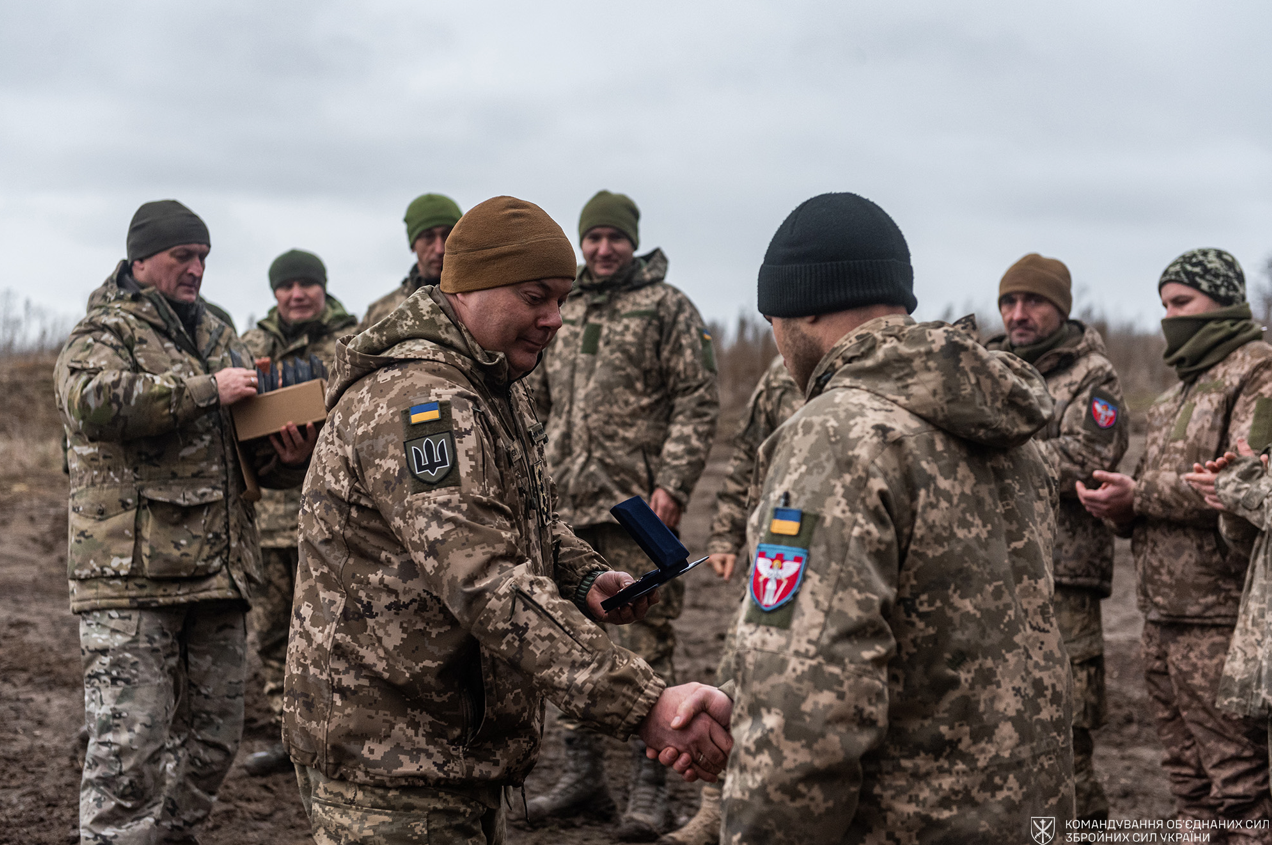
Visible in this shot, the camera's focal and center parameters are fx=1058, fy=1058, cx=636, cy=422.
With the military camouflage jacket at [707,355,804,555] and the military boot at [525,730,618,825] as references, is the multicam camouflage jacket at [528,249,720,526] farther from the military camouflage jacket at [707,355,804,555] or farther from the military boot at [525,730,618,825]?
the military boot at [525,730,618,825]

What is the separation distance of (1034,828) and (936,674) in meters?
0.38

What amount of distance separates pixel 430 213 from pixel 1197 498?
13.2 ft

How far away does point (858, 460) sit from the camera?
6.30 feet

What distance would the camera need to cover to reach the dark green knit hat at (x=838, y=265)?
7.32 ft

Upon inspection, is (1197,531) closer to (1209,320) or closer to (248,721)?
(1209,320)

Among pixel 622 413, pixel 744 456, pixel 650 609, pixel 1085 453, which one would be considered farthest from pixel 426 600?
pixel 1085 453

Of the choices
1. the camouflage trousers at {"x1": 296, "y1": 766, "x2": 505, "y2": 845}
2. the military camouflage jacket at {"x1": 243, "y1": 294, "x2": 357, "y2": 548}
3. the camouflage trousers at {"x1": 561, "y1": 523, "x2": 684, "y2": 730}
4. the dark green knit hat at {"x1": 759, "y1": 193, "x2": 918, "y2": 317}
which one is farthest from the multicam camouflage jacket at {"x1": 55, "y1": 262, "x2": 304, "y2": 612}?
the dark green knit hat at {"x1": 759, "y1": 193, "x2": 918, "y2": 317}

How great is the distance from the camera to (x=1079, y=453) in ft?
16.1

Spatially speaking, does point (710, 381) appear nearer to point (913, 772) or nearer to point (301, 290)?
point (301, 290)

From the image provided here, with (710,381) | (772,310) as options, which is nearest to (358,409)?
(772,310)

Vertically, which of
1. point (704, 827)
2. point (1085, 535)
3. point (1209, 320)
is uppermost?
point (1209, 320)

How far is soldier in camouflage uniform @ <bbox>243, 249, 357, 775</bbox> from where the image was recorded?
20.2 ft

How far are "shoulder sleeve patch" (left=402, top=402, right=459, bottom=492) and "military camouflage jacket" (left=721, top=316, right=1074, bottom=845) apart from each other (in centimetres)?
74

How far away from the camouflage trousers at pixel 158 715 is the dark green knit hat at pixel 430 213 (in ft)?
8.04
